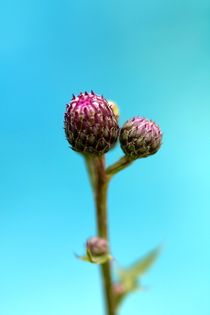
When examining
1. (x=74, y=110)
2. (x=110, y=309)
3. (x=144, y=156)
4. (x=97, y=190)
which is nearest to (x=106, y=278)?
(x=110, y=309)

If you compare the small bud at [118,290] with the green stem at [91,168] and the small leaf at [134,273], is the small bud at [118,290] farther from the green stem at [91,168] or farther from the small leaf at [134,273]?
the green stem at [91,168]

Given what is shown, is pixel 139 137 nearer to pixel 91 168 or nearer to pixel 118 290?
pixel 91 168

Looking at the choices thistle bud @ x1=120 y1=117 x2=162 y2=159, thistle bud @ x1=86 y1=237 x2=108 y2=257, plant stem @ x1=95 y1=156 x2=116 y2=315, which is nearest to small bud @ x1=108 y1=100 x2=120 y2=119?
thistle bud @ x1=120 y1=117 x2=162 y2=159

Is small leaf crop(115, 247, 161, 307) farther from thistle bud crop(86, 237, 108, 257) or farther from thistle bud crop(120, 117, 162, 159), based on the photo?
thistle bud crop(120, 117, 162, 159)

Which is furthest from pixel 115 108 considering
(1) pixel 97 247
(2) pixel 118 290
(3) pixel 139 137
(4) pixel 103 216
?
(2) pixel 118 290

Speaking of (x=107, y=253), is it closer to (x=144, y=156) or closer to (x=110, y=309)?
(x=110, y=309)

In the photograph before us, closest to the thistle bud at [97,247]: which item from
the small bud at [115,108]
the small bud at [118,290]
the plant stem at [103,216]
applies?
the plant stem at [103,216]
